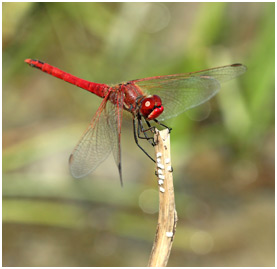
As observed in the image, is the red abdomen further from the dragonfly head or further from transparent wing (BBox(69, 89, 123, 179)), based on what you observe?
the dragonfly head

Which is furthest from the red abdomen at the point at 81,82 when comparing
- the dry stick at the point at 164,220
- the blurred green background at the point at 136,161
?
the blurred green background at the point at 136,161

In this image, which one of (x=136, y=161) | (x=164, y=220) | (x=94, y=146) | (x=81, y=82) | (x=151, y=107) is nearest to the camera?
(x=164, y=220)

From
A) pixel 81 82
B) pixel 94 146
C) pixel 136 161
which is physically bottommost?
pixel 94 146

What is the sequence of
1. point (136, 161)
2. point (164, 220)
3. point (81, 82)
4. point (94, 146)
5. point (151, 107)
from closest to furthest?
point (164, 220) → point (151, 107) → point (94, 146) → point (81, 82) → point (136, 161)

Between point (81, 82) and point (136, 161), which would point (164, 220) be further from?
point (136, 161)

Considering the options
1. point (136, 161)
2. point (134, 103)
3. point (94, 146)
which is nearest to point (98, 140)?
point (94, 146)

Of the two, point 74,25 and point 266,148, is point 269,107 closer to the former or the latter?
point 266,148

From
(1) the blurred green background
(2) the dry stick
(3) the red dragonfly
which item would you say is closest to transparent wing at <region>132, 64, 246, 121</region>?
(3) the red dragonfly

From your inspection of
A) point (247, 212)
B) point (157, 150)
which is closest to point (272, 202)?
point (247, 212)
